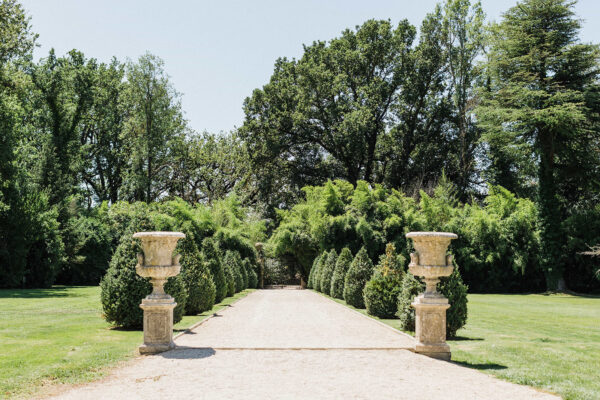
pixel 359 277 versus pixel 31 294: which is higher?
pixel 359 277

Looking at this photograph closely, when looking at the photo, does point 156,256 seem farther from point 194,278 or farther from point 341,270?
point 341,270

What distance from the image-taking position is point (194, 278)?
12625mm

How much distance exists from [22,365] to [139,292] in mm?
2919

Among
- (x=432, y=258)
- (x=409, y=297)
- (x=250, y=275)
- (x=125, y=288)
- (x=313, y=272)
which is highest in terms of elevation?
(x=432, y=258)

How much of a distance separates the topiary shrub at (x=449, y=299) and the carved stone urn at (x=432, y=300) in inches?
52.9

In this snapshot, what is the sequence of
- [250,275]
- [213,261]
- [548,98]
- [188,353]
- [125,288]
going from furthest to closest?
[250,275] → [548,98] → [213,261] → [125,288] → [188,353]

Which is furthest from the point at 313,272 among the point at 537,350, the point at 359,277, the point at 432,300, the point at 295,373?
the point at 295,373

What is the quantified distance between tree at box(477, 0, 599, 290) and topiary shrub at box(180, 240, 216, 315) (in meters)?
19.8

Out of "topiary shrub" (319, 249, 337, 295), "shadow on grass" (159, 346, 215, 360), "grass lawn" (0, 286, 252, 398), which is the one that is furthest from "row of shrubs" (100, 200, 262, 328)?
"topiary shrub" (319, 249, 337, 295)

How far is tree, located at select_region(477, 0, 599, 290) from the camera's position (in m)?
25.1

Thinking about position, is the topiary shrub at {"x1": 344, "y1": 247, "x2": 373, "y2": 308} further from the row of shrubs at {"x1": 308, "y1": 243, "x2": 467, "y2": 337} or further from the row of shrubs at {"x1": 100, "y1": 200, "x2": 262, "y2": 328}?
the row of shrubs at {"x1": 100, "y1": 200, "x2": 262, "y2": 328}

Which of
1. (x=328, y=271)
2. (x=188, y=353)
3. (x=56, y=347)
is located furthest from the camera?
(x=328, y=271)

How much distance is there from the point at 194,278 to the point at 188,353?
18.1 feet

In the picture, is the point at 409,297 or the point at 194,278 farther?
the point at 194,278
